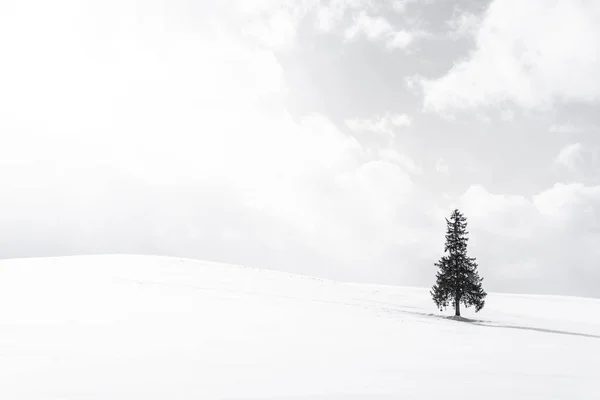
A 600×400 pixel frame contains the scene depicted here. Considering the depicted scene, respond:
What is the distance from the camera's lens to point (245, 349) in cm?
1479

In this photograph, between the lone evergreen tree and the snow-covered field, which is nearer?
the snow-covered field

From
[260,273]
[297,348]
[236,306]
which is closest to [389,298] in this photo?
[260,273]

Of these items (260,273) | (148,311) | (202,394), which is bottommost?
(202,394)

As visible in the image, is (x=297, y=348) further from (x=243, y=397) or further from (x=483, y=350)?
(x=483, y=350)

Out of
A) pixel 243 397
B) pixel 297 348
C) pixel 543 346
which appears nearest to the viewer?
pixel 243 397

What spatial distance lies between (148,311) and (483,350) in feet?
48.4

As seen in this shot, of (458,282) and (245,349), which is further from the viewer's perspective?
(458,282)

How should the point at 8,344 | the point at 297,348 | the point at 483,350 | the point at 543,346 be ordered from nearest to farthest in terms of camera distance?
the point at 8,344
the point at 297,348
the point at 483,350
the point at 543,346

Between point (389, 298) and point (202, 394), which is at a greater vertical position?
point (389, 298)

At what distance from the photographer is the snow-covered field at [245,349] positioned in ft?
33.5

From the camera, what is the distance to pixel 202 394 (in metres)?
9.50

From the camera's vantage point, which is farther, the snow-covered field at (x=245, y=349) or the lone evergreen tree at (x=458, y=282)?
the lone evergreen tree at (x=458, y=282)

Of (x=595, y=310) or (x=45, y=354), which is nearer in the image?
(x=45, y=354)

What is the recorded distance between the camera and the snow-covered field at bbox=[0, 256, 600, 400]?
33.5 ft
